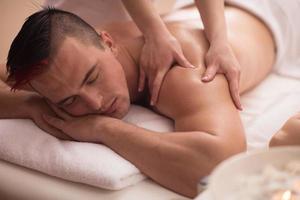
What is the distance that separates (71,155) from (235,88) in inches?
18.4

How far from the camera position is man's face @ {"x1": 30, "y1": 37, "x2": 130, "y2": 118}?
4.03 feet

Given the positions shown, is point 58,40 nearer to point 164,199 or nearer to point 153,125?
point 153,125

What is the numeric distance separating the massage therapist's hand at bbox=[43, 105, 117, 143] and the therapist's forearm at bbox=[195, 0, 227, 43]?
398 mm

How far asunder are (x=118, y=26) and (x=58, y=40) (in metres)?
0.34

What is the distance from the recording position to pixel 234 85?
131 centimetres

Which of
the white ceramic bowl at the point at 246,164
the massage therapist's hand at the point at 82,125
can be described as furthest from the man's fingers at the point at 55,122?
the white ceramic bowl at the point at 246,164

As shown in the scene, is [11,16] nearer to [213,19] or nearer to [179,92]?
[213,19]

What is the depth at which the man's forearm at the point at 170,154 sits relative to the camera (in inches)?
43.7

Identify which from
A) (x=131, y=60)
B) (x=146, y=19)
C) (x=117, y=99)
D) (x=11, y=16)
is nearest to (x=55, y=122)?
(x=117, y=99)

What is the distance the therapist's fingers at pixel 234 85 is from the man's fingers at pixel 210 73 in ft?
Answer: 0.14

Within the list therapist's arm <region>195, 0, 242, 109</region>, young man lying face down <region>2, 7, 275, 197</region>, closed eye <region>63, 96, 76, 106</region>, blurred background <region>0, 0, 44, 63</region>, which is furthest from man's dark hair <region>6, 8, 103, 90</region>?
blurred background <region>0, 0, 44, 63</region>

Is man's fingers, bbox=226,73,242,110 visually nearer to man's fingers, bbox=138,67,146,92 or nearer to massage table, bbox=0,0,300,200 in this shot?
massage table, bbox=0,0,300,200

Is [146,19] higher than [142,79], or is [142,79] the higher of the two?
[146,19]

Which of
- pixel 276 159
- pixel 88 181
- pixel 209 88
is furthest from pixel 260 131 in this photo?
pixel 276 159
